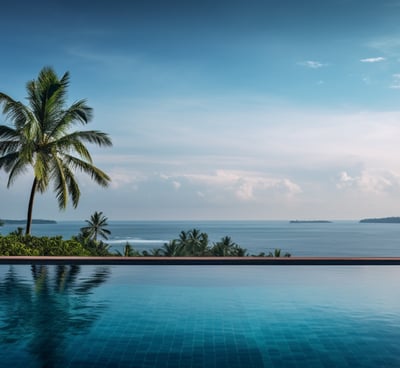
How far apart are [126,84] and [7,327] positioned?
13051 millimetres

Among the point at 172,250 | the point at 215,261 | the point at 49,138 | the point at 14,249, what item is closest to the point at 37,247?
the point at 14,249

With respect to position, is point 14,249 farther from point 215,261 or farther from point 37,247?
point 215,261

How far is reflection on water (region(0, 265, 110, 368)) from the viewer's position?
746cm

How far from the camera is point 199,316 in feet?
30.7

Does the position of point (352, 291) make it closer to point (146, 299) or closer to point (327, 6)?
point (146, 299)

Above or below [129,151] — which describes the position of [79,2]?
above

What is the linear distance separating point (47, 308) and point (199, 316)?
2837 millimetres

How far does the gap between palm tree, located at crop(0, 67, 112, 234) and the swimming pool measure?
160 inches

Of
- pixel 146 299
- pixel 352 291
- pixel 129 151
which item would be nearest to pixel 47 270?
pixel 146 299

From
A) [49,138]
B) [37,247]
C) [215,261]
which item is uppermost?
[49,138]

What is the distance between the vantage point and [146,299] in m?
10.8

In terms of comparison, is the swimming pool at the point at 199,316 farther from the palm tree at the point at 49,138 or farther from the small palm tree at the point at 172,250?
the small palm tree at the point at 172,250

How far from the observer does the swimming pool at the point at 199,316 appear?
695cm

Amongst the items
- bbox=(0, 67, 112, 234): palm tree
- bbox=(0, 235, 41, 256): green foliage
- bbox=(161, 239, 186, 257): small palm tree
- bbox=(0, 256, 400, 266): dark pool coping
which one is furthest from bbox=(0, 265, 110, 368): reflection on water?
bbox=(161, 239, 186, 257): small palm tree
